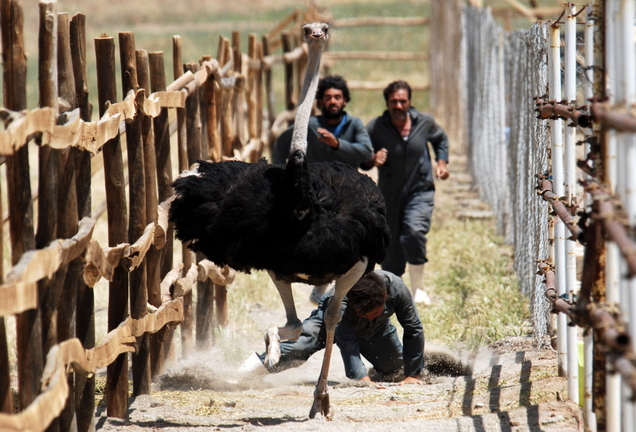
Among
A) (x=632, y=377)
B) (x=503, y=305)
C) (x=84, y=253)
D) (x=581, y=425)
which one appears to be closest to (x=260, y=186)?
(x=84, y=253)

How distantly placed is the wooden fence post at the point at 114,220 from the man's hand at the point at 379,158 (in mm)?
2919

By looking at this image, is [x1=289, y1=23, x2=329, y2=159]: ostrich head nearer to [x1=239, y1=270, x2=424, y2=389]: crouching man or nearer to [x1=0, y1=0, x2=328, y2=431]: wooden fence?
[x1=0, y1=0, x2=328, y2=431]: wooden fence

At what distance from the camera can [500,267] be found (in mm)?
7812

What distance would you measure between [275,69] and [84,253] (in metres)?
19.9

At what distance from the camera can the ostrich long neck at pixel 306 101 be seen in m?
4.45

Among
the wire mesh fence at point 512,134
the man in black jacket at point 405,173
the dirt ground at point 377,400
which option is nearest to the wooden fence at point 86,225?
the dirt ground at point 377,400

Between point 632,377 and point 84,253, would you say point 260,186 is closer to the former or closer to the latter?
point 84,253

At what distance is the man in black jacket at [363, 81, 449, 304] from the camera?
6.90 m

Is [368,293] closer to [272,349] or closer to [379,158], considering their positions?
[272,349]

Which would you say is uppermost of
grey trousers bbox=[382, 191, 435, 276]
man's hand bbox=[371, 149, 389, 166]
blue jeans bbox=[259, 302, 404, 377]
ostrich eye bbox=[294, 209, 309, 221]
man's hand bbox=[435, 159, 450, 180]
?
man's hand bbox=[371, 149, 389, 166]

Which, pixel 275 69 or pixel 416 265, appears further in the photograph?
pixel 275 69

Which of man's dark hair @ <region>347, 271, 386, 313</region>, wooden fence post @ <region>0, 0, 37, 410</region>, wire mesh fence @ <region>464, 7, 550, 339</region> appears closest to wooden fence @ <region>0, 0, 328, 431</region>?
wooden fence post @ <region>0, 0, 37, 410</region>

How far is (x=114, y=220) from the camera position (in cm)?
418

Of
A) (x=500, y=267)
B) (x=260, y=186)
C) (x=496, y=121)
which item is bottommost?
(x=500, y=267)
